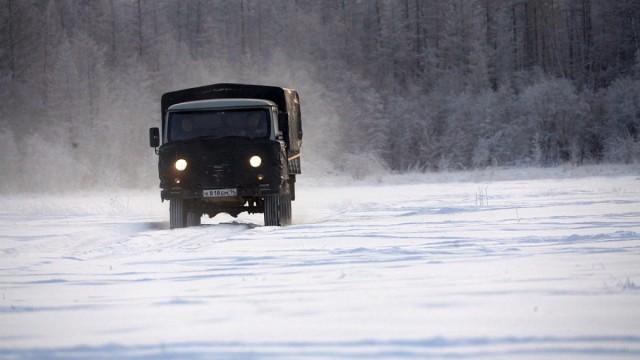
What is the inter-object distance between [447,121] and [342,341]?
198ft

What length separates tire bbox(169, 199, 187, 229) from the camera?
15.7m

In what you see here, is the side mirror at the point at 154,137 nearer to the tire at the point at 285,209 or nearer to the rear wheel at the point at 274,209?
the rear wheel at the point at 274,209

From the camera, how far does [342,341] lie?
4957 millimetres

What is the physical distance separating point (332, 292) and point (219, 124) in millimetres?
9046

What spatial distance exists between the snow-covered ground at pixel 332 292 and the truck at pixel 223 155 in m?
1.42

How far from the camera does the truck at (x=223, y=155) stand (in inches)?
600

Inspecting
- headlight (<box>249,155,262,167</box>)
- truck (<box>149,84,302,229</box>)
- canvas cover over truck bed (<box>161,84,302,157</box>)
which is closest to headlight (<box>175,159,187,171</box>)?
truck (<box>149,84,302,229</box>)

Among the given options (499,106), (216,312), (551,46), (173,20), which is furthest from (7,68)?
(216,312)

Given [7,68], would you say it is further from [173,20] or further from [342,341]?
[342,341]

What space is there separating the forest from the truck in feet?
109

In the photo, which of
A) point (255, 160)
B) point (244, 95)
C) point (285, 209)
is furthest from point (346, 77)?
point (255, 160)

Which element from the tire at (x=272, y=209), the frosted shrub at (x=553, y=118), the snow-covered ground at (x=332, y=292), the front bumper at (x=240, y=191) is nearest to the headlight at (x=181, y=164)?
the front bumper at (x=240, y=191)

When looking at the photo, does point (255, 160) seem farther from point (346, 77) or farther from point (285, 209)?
point (346, 77)

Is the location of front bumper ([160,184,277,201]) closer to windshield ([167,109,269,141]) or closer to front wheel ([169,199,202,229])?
front wheel ([169,199,202,229])
